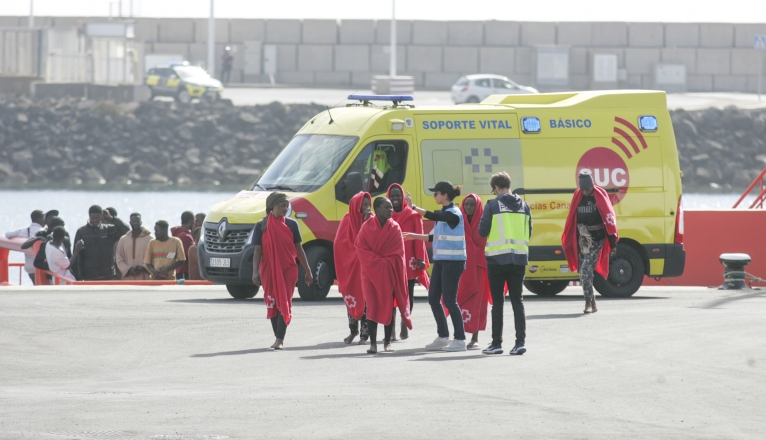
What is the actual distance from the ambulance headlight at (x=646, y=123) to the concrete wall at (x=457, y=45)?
57.7m

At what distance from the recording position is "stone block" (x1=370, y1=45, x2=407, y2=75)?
75625 mm

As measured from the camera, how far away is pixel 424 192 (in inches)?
675

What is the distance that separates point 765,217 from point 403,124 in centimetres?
760

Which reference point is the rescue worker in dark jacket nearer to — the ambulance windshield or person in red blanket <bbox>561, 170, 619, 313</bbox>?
the ambulance windshield

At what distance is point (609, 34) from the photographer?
77.2m

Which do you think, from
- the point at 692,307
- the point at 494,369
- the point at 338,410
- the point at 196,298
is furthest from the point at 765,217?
the point at 338,410

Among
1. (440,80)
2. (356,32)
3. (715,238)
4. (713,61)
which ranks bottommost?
(715,238)

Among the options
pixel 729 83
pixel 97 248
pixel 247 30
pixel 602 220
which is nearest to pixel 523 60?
pixel 729 83

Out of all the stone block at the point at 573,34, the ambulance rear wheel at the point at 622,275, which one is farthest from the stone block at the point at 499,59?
the ambulance rear wheel at the point at 622,275

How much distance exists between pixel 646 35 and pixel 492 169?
6193 centimetres

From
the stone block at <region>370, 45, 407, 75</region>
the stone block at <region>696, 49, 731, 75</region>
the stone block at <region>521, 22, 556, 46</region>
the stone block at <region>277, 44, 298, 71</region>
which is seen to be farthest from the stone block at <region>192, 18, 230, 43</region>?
the stone block at <region>696, 49, 731, 75</region>

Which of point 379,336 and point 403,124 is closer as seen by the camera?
point 379,336

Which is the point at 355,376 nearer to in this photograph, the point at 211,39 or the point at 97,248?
the point at 97,248

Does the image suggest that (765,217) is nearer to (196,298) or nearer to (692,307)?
(692,307)
